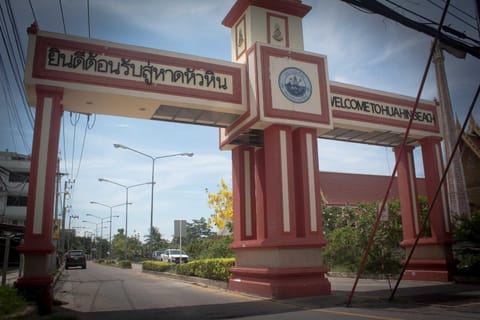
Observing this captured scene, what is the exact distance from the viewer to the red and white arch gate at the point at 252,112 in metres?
11.3

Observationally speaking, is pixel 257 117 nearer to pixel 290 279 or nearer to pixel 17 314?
pixel 290 279

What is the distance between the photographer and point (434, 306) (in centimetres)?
959

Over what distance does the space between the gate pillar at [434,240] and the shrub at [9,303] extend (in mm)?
14588

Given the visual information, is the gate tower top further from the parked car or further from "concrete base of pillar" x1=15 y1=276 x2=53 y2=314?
the parked car

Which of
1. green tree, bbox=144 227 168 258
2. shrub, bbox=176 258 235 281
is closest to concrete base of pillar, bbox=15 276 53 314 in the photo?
shrub, bbox=176 258 235 281

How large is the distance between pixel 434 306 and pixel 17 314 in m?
9.18

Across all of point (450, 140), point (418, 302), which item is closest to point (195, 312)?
point (418, 302)

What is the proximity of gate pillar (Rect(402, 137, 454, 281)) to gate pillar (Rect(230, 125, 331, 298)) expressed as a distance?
19.9 feet

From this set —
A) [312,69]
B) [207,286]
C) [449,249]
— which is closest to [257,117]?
[312,69]

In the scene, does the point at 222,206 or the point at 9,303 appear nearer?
the point at 9,303

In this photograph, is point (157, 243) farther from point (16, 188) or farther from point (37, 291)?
point (37, 291)

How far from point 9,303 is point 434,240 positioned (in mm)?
15010

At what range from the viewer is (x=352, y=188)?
39.1m

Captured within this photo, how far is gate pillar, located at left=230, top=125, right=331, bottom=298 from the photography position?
1239 centimetres
